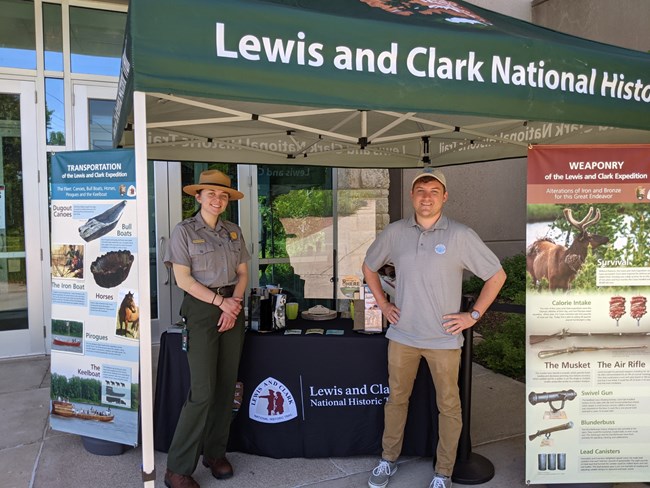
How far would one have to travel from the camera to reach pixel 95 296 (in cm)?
341

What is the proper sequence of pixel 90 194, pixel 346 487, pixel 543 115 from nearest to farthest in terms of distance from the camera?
pixel 543 115
pixel 346 487
pixel 90 194

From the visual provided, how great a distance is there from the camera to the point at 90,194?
11.0ft

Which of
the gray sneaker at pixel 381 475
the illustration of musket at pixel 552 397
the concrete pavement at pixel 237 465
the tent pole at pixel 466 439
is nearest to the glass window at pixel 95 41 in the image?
the concrete pavement at pixel 237 465

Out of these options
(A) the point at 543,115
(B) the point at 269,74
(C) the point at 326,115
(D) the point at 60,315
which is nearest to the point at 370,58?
(B) the point at 269,74

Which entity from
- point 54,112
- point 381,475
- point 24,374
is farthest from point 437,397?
point 54,112

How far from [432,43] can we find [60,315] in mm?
2953

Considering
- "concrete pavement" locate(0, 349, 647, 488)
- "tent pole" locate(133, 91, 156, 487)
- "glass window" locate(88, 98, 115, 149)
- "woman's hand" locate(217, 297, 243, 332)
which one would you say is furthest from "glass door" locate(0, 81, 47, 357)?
"tent pole" locate(133, 91, 156, 487)

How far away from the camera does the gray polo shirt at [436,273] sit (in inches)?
112

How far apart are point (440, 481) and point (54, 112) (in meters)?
5.51

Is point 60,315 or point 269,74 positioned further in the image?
point 60,315

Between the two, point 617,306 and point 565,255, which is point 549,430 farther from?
point 565,255

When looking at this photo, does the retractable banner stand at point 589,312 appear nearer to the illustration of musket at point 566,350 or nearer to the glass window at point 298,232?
the illustration of musket at point 566,350

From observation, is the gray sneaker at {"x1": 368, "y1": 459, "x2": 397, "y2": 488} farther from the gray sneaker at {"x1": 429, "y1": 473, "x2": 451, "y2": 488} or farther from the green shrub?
the green shrub

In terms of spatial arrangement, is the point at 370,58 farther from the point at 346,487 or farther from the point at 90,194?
the point at 346,487
